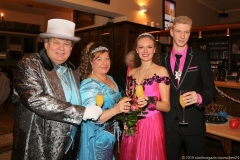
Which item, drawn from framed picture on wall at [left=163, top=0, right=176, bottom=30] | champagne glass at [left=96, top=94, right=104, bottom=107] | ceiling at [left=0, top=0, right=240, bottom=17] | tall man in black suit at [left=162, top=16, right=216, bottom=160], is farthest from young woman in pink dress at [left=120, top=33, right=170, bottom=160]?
ceiling at [left=0, top=0, right=240, bottom=17]

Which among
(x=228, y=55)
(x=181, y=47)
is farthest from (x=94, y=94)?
(x=228, y=55)

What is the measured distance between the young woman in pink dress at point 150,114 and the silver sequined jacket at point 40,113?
64 centimetres

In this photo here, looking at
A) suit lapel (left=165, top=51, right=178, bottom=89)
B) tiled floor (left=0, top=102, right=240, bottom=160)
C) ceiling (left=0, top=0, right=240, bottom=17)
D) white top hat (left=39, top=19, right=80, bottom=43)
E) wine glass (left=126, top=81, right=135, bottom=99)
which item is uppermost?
ceiling (left=0, top=0, right=240, bottom=17)

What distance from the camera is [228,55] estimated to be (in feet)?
26.0

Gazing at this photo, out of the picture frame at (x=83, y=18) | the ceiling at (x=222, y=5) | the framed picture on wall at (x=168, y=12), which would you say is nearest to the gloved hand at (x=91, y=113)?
the picture frame at (x=83, y=18)

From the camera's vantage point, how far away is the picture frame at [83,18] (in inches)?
282

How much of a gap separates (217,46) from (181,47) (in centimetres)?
715

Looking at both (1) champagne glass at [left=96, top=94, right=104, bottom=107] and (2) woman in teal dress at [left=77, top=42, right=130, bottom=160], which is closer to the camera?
(1) champagne glass at [left=96, top=94, right=104, bottom=107]

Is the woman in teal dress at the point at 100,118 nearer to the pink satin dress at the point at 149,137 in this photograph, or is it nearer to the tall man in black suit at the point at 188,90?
the pink satin dress at the point at 149,137

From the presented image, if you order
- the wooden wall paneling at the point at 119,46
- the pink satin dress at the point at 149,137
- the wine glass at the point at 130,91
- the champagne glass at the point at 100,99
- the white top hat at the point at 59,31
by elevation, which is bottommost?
the pink satin dress at the point at 149,137

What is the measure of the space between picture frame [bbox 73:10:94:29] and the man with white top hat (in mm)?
5757

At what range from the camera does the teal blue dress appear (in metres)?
1.80

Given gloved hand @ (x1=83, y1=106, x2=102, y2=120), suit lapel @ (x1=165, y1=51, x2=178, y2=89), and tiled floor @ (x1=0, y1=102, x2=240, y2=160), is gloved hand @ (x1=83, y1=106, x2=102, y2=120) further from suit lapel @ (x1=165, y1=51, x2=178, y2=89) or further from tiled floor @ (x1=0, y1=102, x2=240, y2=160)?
tiled floor @ (x1=0, y1=102, x2=240, y2=160)

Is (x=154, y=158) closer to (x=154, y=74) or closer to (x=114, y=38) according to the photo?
(x=154, y=74)
